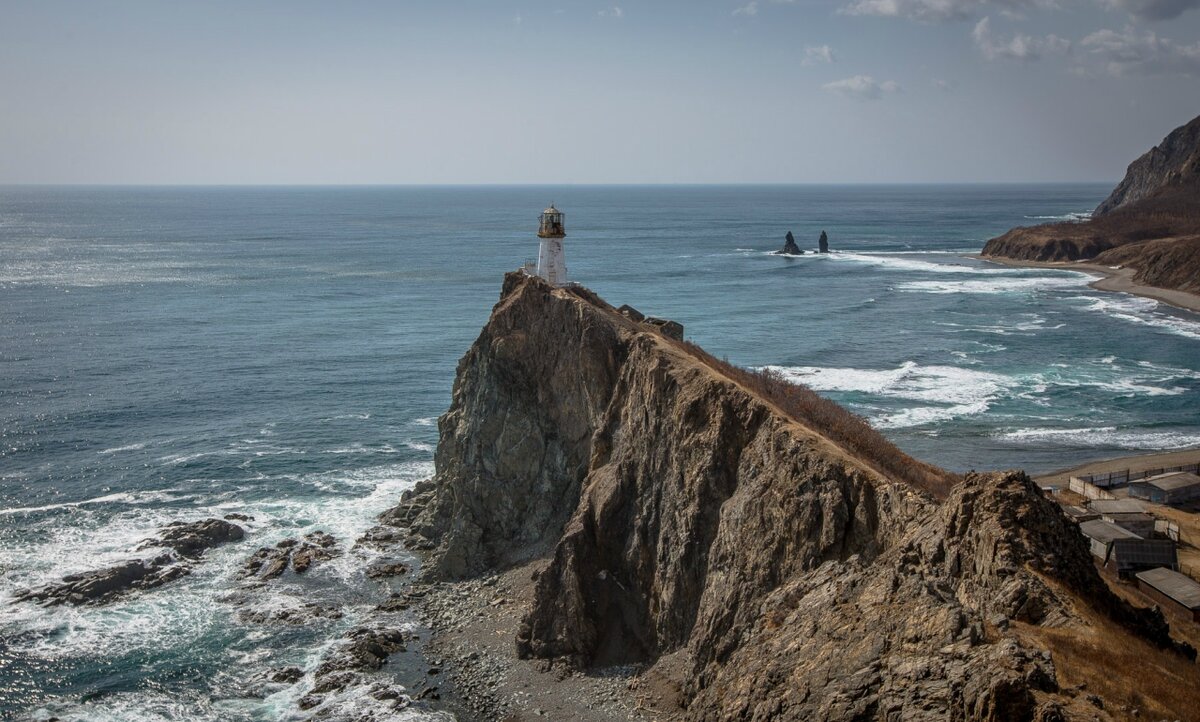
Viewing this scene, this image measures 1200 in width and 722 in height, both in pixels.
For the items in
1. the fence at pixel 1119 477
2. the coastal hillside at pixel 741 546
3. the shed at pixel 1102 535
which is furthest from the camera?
the fence at pixel 1119 477

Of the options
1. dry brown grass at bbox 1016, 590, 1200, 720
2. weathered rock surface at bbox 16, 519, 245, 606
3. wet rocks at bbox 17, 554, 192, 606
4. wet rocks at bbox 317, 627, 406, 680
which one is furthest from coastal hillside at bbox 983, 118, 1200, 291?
wet rocks at bbox 17, 554, 192, 606

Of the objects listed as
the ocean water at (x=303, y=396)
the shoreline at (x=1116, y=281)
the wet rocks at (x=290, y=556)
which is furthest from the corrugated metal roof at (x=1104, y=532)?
the shoreline at (x=1116, y=281)

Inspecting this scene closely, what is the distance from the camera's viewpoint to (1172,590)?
3497 cm

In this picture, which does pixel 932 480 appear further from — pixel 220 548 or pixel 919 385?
pixel 919 385

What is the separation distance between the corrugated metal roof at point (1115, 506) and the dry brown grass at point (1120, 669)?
83.3ft

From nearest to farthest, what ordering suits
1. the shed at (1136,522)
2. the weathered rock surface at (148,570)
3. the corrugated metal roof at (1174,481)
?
1. the shed at (1136,522)
2. the weathered rock surface at (148,570)
3. the corrugated metal roof at (1174,481)

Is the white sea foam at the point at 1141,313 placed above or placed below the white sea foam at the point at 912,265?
below

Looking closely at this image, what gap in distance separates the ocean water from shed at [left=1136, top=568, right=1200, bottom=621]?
21.3 metres

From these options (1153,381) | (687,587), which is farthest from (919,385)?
(687,587)

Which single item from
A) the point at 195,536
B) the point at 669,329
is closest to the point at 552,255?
the point at 669,329

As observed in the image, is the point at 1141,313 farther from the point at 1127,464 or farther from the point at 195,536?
the point at 195,536

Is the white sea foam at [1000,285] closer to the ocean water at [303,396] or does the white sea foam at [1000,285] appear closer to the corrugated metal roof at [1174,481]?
the ocean water at [303,396]

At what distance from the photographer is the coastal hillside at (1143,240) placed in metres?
136

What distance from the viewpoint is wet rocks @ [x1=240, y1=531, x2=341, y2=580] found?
153 ft
